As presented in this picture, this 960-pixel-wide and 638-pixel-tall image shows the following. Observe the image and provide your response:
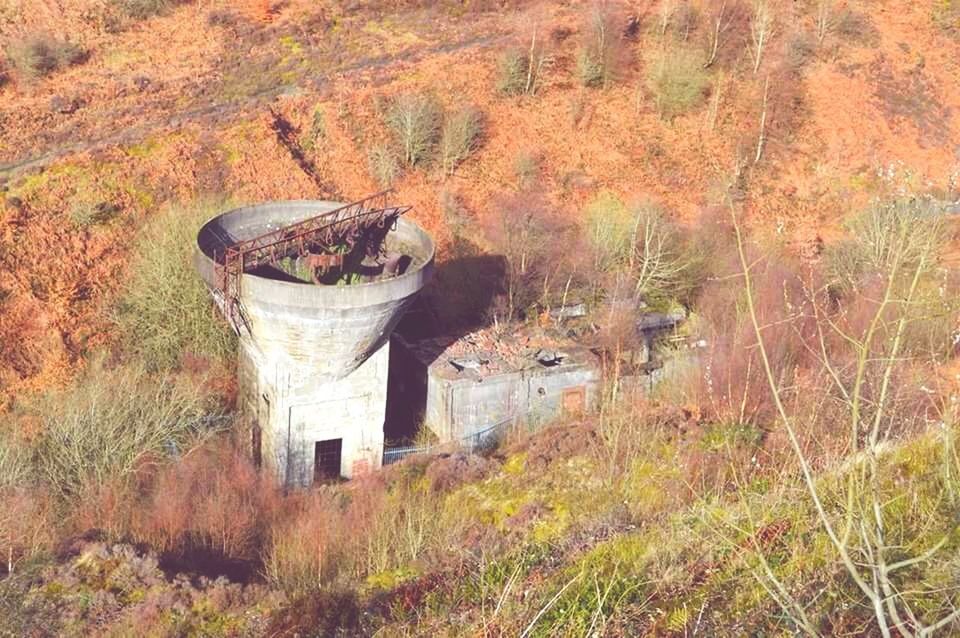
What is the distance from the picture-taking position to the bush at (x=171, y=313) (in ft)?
82.0

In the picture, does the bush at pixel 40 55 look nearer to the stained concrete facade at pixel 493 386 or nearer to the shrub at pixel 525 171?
the shrub at pixel 525 171

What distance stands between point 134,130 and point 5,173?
561cm

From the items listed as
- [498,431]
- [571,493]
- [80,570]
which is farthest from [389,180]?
[80,570]

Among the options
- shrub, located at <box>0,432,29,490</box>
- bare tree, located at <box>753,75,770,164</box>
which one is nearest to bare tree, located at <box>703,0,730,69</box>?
bare tree, located at <box>753,75,770,164</box>

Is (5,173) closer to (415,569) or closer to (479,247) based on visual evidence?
(479,247)

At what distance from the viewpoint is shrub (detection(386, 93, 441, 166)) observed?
3728cm

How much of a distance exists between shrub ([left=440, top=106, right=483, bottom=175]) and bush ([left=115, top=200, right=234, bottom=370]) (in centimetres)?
1466

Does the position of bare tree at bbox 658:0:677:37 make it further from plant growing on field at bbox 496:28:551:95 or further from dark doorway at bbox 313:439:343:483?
dark doorway at bbox 313:439:343:483

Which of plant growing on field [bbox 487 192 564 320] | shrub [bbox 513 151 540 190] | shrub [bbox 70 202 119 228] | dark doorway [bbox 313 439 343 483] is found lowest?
dark doorway [bbox 313 439 343 483]

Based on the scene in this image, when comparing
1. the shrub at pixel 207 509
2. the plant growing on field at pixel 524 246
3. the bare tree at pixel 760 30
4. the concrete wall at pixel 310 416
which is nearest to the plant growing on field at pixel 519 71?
the plant growing on field at pixel 524 246

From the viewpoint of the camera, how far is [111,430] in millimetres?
19031

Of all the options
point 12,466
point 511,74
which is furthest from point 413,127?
point 12,466

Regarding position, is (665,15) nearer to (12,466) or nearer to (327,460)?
(327,460)

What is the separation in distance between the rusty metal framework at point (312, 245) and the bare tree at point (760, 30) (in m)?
28.5
